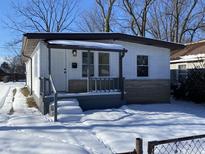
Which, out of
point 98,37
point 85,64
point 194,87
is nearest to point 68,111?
point 85,64

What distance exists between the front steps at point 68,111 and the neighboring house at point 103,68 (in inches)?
29.4

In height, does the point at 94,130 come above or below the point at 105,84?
below

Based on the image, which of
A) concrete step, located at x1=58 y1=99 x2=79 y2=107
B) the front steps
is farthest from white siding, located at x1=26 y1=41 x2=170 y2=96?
the front steps

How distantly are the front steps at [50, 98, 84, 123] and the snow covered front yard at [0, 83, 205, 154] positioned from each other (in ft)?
0.91

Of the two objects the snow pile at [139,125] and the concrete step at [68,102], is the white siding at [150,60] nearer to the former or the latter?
the snow pile at [139,125]

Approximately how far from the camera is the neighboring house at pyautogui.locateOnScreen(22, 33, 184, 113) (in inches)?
595

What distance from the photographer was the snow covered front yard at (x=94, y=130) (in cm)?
805

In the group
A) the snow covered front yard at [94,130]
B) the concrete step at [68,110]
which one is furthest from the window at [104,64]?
the concrete step at [68,110]

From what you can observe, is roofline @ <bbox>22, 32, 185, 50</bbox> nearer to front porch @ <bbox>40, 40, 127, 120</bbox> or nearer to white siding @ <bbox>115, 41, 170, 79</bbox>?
white siding @ <bbox>115, 41, 170, 79</bbox>

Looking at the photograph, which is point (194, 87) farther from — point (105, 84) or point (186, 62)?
point (105, 84)

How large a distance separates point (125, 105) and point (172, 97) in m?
5.67

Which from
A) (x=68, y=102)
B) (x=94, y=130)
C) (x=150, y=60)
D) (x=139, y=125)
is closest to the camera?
(x=94, y=130)

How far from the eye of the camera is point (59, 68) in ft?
55.5

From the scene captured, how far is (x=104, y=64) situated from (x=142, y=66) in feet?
6.95
